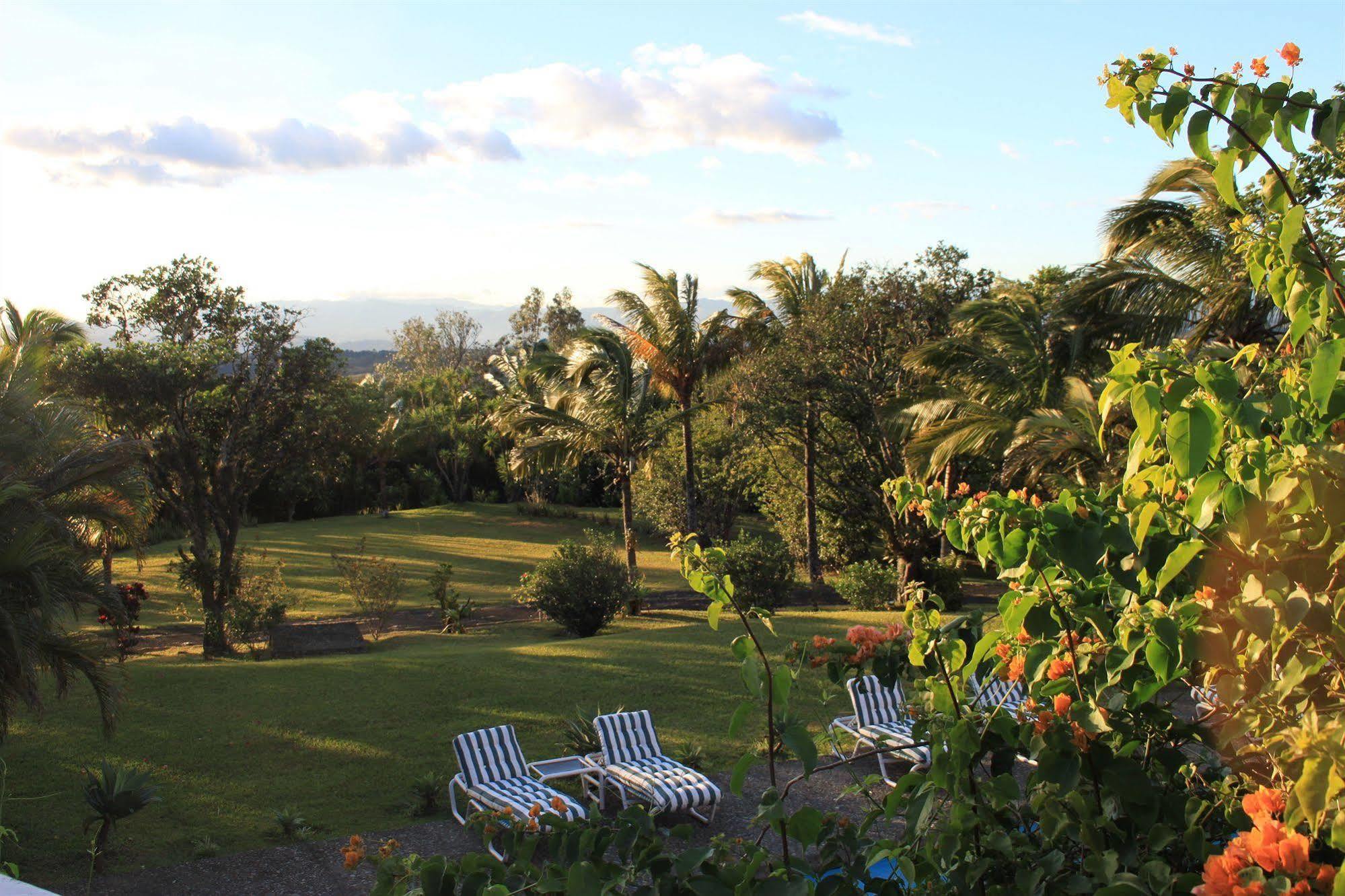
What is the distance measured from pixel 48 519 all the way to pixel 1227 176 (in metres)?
9.54

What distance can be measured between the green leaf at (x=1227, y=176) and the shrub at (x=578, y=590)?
1532cm

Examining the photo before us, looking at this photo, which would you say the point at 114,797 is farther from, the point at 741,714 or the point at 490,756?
the point at 741,714

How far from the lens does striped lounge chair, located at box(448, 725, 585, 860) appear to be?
7.93 metres

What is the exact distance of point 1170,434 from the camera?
1.86m

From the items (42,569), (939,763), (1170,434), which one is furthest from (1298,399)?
(42,569)

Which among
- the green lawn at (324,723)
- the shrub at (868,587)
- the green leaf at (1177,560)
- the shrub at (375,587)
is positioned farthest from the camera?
the shrub at (868,587)

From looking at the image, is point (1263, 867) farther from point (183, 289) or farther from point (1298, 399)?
point (183, 289)

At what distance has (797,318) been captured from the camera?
22.2 m

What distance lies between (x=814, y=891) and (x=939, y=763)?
402 mm

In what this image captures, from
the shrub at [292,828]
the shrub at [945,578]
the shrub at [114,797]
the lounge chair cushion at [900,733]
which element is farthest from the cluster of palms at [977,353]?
the shrub at [114,797]

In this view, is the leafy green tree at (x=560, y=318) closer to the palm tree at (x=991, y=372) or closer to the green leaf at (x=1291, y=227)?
the palm tree at (x=991, y=372)

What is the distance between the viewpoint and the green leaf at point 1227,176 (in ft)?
6.70

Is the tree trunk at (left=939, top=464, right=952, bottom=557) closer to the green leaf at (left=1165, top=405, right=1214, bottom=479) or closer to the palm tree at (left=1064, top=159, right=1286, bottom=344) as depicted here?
the palm tree at (left=1064, top=159, right=1286, bottom=344)

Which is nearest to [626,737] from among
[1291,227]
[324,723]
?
[324,723]
